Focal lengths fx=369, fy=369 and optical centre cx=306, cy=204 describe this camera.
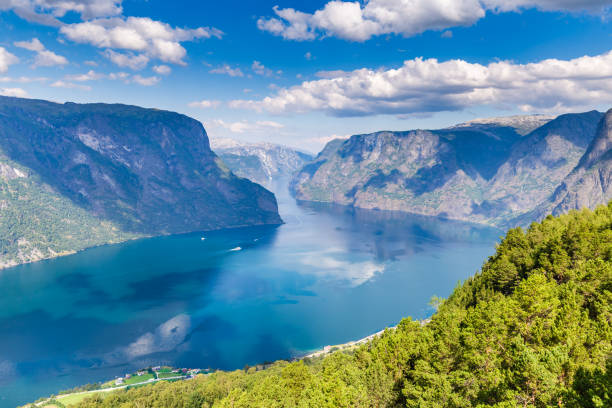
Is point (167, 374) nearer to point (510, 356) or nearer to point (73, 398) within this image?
point (73, 398)

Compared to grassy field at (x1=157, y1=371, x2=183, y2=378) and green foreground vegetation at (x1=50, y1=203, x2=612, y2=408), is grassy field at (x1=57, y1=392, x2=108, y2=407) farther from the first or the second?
green foreground vegetation at (x1=50, y1=203, x2=612, y2=408)

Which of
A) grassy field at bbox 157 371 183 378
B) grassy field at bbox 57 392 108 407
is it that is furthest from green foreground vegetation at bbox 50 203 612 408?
grassy field at bbox 157 371 183 378

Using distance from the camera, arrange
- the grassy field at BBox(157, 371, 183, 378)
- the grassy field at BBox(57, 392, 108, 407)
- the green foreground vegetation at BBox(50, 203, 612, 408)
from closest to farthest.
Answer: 1. the green foreground vegetation at BBox(50, 203, 612, 408)
2. the grassy field at BBox(57, 392, 108, 407)
3. the grassy field at BBox(157, 371, 183, 378)

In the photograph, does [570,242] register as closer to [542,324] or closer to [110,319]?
[542,324]

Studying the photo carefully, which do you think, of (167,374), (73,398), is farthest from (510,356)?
(167,374)

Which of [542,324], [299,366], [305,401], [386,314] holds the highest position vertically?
[542,324]

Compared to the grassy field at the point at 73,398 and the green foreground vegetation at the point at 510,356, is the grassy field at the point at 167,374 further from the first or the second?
the green foreground vegetation at the point at 510,356

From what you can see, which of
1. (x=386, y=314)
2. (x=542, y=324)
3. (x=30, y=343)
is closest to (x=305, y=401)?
(x=542, y=324)

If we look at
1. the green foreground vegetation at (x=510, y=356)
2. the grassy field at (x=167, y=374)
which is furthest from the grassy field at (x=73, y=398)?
the green foreground vegetation at (x=510, y=356)
